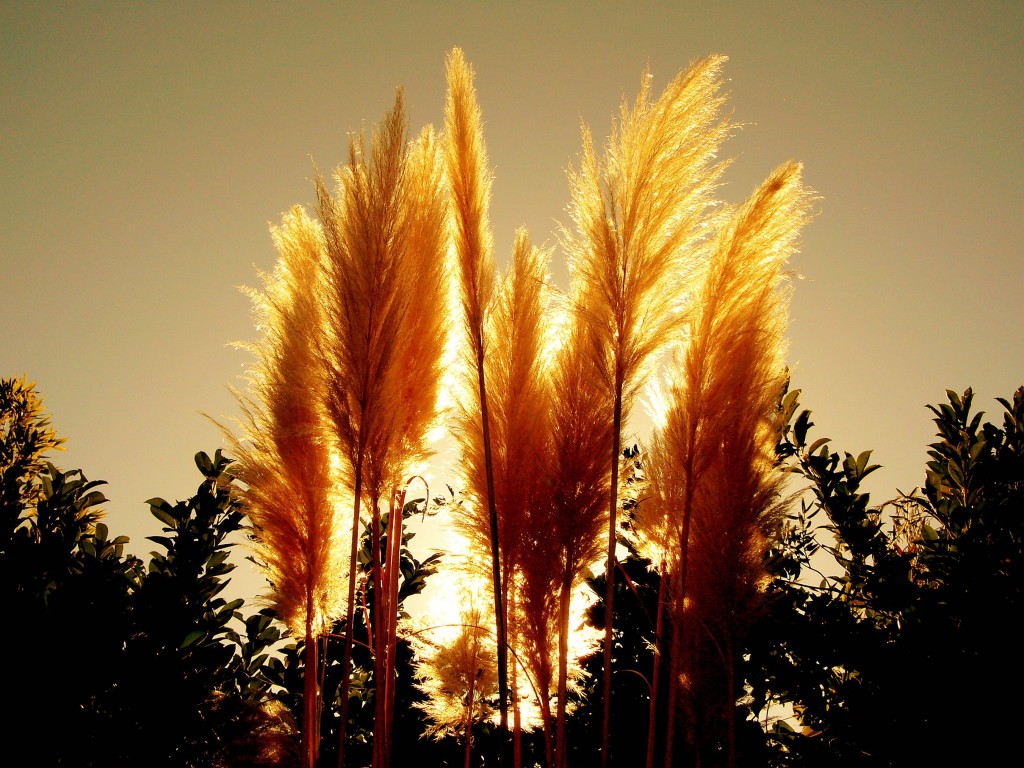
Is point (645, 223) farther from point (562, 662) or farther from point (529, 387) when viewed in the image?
point (562, 662)

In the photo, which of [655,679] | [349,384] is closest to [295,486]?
[349,384]

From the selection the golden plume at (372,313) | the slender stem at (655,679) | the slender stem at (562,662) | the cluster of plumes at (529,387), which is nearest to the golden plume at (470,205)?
the cluster of plumes at (529,387)

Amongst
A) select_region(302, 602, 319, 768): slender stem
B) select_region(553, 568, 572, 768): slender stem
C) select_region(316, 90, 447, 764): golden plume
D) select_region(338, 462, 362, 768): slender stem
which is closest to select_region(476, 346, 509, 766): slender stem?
select_region(553, 568, 572, 768): slender stem

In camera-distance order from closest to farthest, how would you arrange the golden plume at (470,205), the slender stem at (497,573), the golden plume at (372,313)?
1. the slender stem at (497,573)
2. the golden plume at (372,313)
3. the golden plume at (470,205)

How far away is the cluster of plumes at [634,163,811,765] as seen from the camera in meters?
2.60

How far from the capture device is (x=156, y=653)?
2471 millimetres

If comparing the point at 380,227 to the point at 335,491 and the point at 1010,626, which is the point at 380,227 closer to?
the point at 335,491

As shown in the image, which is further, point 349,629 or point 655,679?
point 655,679

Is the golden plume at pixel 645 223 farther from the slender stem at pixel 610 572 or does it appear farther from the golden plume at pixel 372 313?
the golden plume at pixel 372 313

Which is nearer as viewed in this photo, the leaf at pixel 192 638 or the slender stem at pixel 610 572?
the slender stem at pixel 610 572

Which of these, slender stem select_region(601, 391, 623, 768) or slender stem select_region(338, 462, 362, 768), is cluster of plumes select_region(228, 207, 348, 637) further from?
slender stem select_region(601, 391, 623, 768)

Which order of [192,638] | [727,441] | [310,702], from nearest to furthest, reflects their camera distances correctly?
[310,702], [192,638], [727,441]

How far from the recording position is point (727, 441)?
2.74 m

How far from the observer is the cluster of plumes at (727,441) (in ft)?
8.52
